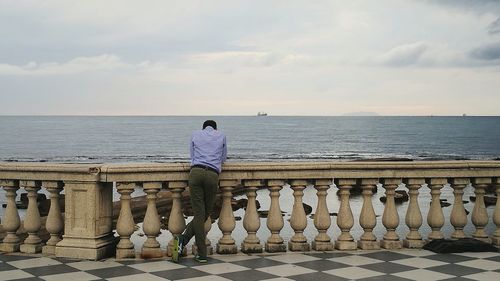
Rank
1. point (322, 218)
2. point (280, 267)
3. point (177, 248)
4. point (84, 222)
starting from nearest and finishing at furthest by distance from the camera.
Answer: point (280, 267) → point (177, 248) → point (84, 222) → point (322, 218)

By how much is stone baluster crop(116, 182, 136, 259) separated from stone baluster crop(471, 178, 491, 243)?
452cm

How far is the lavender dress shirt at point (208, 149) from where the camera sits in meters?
7.24

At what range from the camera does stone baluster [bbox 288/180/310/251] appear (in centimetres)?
769

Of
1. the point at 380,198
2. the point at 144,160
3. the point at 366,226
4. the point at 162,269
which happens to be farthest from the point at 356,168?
the point at 144,160

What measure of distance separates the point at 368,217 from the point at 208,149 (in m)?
2.29

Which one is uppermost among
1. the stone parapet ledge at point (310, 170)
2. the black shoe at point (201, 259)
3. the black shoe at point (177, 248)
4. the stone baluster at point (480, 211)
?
the stone parapet ledge at point (310, 170)

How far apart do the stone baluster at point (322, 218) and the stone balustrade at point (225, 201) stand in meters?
0.01

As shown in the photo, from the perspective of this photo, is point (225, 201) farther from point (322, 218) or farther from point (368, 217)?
point (368, 217)

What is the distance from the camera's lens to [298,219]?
7.69m

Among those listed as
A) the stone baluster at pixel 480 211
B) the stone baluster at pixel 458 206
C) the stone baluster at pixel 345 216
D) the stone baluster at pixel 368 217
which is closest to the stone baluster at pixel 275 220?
the stone baluster at pixel 345 216

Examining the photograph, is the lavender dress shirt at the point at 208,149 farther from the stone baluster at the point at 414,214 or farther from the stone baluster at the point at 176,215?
the stone baluster at the point at 414,214

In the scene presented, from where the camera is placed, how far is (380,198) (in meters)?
26.8

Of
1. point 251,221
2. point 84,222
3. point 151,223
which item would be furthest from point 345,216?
point 84,222

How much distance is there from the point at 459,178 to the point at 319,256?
2216 millimetres
